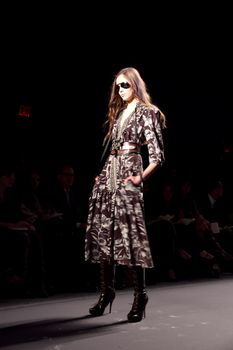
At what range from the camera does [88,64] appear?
5867mm

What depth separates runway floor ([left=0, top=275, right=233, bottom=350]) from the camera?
1.97 meters

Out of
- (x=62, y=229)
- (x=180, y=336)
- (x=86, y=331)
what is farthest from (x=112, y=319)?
(x=62, y=229)

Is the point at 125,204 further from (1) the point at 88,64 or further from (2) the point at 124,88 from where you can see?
(1) the point at 88,64

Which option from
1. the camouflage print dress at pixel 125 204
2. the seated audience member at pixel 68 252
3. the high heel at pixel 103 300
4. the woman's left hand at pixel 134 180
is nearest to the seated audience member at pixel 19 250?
the seated audience member at pixel 68 252

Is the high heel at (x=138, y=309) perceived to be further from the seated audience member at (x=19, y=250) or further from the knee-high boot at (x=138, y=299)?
the seated audience member at (x=19, y=250)

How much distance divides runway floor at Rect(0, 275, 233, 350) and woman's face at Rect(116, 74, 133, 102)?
1126 millimetres

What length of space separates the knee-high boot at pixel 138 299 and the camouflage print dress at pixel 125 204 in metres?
0.07

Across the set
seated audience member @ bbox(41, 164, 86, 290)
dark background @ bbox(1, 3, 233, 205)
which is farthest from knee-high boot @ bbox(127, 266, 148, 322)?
dark background @ bbox(1, 3, 233, 205)

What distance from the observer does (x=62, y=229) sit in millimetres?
3764

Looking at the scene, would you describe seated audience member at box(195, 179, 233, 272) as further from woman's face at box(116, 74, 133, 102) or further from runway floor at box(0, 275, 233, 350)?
woman's face at box(116, 74, 133, 102)

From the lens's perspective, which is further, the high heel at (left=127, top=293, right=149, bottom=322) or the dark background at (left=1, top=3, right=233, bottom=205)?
the dark background at (left=1, top=3, right=233, bottom=205)

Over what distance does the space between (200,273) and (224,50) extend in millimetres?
3010

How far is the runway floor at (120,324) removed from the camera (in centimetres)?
197

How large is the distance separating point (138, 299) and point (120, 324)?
16 centimetres
